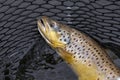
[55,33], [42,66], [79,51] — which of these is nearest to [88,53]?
[79,51]

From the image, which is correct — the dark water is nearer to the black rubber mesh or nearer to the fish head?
the black rubber mesh

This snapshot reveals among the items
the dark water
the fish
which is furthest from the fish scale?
the dark water

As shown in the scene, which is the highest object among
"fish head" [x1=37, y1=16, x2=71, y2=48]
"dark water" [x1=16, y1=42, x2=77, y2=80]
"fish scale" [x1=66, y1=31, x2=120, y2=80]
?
"fish head" [x1=37, y1=16, x2=71, y2=48]

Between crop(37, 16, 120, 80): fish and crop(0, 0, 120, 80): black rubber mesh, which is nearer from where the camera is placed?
crop(37, 16, 120, 80): fish

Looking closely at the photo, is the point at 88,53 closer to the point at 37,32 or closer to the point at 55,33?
the point at 55,33

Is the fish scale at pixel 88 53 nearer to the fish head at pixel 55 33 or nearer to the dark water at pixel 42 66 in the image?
the fish head at pixel 55 33

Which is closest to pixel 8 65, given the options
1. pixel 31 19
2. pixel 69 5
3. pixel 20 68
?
pixel 20 68

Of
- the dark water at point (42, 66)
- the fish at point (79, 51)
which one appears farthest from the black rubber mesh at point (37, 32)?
the fish at point (79, 51)
